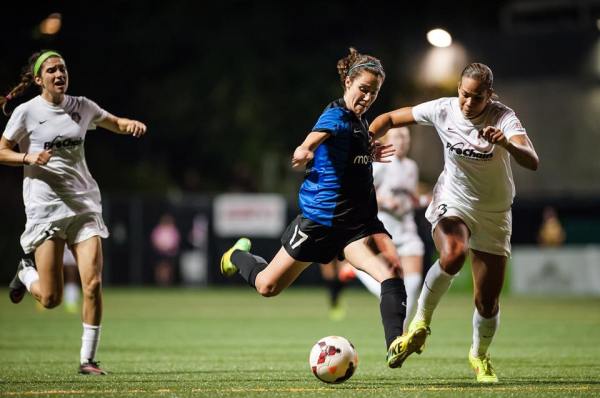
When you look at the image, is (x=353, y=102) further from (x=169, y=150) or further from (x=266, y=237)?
(x=169, y=150)

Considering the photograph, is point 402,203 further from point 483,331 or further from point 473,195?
point 473,195

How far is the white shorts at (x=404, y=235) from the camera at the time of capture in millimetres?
12297

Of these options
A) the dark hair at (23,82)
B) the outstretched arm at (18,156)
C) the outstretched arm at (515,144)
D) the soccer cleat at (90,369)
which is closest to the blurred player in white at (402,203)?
the soccer cleat at (90,369)

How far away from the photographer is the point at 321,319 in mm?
18219

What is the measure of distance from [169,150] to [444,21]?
10.5m

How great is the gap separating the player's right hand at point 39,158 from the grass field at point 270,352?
1.65 m

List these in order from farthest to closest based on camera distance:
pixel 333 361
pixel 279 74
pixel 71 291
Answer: pixel 279 74
pixel 71 291
pixel 333 361

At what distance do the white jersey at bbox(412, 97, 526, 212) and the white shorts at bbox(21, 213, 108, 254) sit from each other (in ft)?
9.27

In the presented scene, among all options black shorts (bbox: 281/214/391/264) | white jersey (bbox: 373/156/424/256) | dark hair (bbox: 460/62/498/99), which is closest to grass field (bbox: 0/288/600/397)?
black shorts (bbox: 281/214/391/264)

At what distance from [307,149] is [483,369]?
7.72ft

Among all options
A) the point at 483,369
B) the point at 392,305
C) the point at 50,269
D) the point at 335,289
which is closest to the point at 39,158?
the point at 50,269

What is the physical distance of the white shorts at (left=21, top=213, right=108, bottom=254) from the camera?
9.30 metres

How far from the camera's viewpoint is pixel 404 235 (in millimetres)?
12445

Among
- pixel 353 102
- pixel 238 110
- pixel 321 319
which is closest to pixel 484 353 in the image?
pixel 353 102
